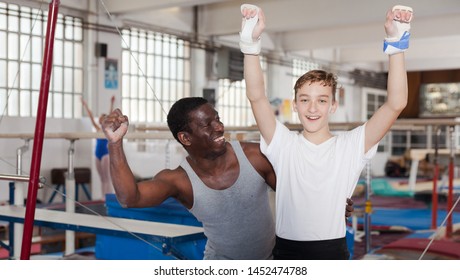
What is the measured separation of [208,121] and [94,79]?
472 centimetres

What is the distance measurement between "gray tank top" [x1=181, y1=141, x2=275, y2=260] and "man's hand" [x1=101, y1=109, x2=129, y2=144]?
236mm

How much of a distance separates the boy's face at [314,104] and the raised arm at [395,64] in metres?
0.09

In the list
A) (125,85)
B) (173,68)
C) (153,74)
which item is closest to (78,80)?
(125,85)

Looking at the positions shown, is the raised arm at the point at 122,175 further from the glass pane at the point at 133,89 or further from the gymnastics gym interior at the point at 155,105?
the glass pane at the point at 133,89

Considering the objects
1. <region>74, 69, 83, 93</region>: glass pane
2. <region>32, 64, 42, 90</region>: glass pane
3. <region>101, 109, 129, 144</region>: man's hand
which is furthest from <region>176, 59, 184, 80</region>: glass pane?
<region>101, 109, 129, 144</region>: man's hand

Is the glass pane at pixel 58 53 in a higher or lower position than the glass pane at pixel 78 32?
lower

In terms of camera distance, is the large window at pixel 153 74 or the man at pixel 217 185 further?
the large window at pixel 153 74

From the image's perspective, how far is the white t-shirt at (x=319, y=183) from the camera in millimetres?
1139

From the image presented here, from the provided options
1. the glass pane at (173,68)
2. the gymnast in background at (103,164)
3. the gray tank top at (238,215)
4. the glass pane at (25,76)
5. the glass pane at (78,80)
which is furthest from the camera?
the glass pane at (173,68)

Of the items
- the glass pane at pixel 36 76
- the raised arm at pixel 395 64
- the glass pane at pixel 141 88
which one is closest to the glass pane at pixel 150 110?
the glass pane at pixel 141 88

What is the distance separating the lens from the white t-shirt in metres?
1.14

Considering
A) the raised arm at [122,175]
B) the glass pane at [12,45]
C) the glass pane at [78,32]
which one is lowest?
the raised arm at [122,175]

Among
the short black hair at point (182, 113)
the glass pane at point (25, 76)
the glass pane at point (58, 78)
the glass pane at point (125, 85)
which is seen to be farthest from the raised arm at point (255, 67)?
the glass pane at point (125, 85)

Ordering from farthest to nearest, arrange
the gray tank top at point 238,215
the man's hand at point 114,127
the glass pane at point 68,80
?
the glass pane at point 68,80
the gray tank top at point 238,215
the man's hand at point 114,127
